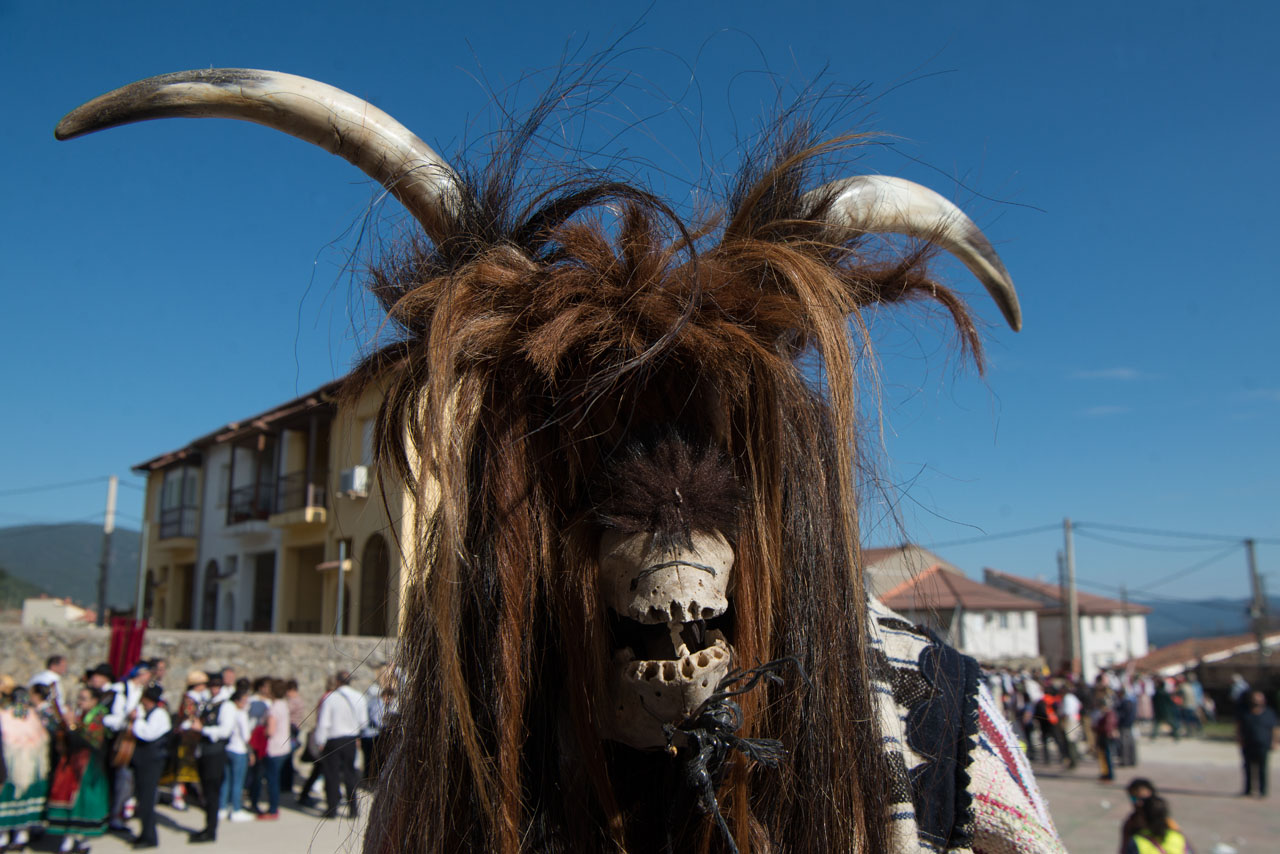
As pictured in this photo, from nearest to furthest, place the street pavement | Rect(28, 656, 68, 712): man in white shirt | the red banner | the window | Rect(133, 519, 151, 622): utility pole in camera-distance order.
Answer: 1. the window
2. Rect(28, 656, 68, 712): man in white shirt
3. the street pavement
4. the red banner
5. Rect(133, 519, 151, 622): utility pole

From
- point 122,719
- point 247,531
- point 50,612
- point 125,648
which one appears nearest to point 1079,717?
point 122,719

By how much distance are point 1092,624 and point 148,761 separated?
55.3 metres

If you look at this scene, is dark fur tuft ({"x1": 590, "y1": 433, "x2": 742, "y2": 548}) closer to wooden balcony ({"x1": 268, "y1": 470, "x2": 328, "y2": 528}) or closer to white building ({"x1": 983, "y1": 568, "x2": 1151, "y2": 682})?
wooden balcony ({"x1": 268, "y1": 470, "x2": 328, "y2": 528})

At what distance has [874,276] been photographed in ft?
5.40

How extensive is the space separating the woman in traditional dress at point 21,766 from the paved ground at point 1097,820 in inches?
26.9

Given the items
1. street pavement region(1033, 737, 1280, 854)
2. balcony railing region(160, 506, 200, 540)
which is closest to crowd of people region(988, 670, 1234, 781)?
street pavement region(1033, 737, 1280, 854)

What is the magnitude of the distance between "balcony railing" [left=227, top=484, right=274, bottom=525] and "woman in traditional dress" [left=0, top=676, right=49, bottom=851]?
1771 centimetres

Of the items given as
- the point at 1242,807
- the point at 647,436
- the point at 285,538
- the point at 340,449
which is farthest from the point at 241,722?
the point at 285,538

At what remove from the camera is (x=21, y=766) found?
789 centimetres

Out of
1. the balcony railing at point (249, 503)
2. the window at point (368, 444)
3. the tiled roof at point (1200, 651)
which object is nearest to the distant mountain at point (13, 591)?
the balcony railing at point (249, 503)

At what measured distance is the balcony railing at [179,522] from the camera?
96.9 feet

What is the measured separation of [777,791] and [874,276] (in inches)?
36.9

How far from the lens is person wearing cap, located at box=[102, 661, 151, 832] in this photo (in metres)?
8.51

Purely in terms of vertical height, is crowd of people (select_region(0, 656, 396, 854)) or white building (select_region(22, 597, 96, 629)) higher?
white building (select_region(22, 597, 96, 629))
